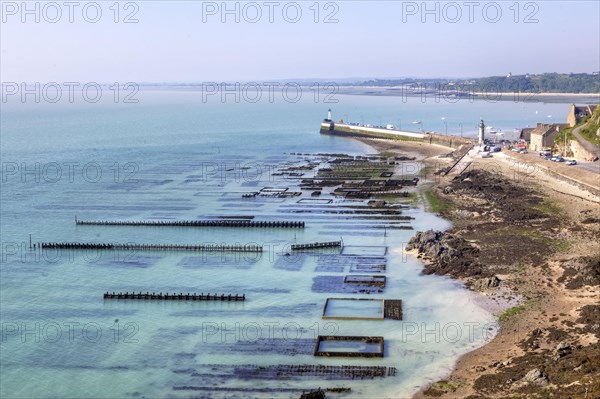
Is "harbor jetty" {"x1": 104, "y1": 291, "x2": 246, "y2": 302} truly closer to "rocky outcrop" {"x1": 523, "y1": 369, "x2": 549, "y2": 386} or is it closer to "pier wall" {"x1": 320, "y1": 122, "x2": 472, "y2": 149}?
"rocky outcrop" {"x1": 523, "y1": 369, "x2": 549, "y2": 386}

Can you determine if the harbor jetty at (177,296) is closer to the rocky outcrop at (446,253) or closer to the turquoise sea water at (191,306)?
the turquoise sea water at (191,306)

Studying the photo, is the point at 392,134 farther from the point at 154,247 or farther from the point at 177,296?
the point at 177,296

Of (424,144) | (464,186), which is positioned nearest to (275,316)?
(464,186)

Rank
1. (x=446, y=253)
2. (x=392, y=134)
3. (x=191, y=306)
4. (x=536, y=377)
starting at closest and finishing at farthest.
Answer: (x=536, y=377) → (x=191, y=306) → (x=446, y=253) → (x=392, y=134)

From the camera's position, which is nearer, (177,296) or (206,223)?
(177,296)

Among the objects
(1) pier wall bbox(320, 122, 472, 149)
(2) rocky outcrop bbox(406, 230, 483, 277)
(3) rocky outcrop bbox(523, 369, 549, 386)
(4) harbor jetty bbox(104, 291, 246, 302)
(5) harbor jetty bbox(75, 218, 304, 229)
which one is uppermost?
(1) pier wall bbox(320, 122, 472, 149)

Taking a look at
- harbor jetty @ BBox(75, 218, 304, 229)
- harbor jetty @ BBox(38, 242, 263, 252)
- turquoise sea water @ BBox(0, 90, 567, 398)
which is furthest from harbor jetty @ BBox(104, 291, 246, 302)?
harbor jetty @ BBox(75, 218, 304, 229)

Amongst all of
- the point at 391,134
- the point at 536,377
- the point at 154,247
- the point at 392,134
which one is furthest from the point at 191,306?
the point at 391,134

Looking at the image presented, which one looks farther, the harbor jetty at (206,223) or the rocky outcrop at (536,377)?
the harbor jetty at (206,223)

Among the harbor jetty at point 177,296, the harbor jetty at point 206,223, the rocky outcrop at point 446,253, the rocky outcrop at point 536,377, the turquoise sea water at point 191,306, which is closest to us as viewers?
the rocky outcrop at point 536,377

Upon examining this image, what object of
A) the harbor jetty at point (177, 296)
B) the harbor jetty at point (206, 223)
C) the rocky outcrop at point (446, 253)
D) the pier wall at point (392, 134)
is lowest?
the harbor jetty at point (177, 296)

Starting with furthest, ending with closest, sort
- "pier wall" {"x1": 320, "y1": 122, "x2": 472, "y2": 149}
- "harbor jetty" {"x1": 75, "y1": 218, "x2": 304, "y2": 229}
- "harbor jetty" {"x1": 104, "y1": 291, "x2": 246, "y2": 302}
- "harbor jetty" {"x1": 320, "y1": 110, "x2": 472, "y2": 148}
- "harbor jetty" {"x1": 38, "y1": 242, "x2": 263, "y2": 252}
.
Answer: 1. "harbor jetty" {"x1": 320, "y1": 110, "x2": 472, "y2": 148}
2. "pier wall" {"x1": 320, "y1": 122, "x2": 472, "y2": 149}
3. "harbor jetty" {"x1": 75, "y1": 218, "x2": 304, "y2": 229}
4. "harbor jetty" {"x1": 38, "y1": 242, "x2": 263, "y2": 252}
5. "harbor jetty" {"x1": 104, "y1": 291, "x2": 246, "y2": 302}

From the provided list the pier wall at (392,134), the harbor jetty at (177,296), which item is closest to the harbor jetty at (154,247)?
the harbor jetty at (177,296)
